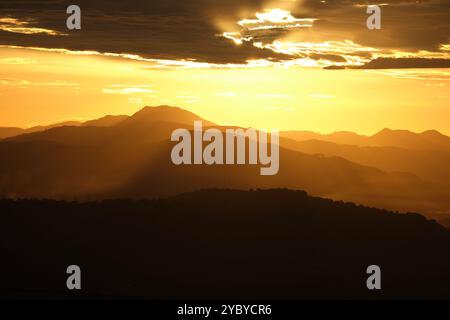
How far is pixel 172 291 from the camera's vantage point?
19050cm

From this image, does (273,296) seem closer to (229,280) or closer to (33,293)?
(229,280)

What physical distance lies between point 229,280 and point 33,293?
5418 cm
